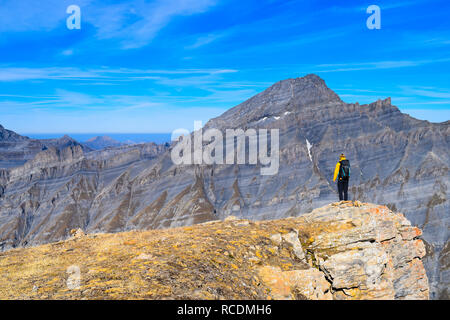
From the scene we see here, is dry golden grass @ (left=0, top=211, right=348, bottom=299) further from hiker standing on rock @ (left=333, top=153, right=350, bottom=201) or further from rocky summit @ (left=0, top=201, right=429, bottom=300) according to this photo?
hiker standing on rock @ (left=333, top=153, right=350, bottom=201)

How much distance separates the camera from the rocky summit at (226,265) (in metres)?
11.5

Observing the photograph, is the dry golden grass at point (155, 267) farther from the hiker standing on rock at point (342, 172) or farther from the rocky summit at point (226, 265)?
the hiker standing on rock at point (342, 172)

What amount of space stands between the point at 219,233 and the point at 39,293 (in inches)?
390

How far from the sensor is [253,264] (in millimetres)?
15445

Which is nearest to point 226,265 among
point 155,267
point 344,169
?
point 155,267

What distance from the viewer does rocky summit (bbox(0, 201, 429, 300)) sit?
11.5m

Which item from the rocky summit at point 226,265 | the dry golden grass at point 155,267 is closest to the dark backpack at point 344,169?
the rocky summit at point 226,265

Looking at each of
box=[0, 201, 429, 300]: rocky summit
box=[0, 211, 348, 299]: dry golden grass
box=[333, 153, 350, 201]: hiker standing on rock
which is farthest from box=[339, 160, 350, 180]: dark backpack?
box=[0, 211, 348, 299]: dry golden grass

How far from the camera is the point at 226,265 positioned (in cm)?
1431

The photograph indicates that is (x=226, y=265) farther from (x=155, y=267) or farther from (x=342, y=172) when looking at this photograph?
(x=342, y=172)

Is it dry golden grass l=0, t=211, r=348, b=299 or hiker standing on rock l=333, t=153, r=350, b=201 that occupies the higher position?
hiker standing on rock l=333, t=153, r=350, b=201

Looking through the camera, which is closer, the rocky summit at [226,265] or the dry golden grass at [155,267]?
the dry golden grass at [155,267]

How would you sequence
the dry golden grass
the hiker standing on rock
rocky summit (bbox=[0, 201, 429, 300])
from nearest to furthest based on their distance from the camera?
the dry golden grass < rocky summit (bbox=[0, 201, 429, 300]) < the hiker standing on rock
